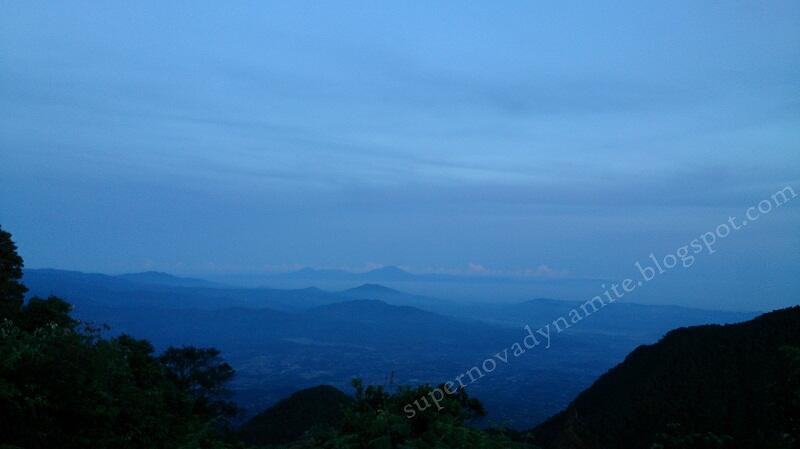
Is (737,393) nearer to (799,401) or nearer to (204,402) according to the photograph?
(799,401)

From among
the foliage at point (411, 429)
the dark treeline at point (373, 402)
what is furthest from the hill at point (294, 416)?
the foliage at point (411, 429)

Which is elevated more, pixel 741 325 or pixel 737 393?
pixel 741 325

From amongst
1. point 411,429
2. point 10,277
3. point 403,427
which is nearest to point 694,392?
point 411,429

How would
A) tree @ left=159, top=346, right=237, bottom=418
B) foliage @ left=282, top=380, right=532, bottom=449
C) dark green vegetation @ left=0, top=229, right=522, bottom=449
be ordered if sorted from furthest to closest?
tree @ left=159, top=346, right=237, bottom=418 < dark green vegetation @ left=0, top=229, right=522, bottom=449 < foliage @ left=282, top=380, right=532, bottom=449

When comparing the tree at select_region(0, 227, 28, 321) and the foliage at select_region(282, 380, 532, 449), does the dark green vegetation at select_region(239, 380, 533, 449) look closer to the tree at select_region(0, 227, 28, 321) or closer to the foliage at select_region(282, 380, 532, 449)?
the foliage at select_region(282, 380, 532, 449)

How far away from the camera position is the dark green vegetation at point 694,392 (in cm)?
1066

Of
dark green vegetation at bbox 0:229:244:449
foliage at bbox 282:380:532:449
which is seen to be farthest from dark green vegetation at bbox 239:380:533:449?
dark green vegetation at bbox 0:229:244:449

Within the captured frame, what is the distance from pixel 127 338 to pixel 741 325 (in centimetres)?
2174

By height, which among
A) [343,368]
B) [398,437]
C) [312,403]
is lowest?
[343,368]

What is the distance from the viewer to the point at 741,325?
17.8m

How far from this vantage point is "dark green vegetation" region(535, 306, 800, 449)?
1066cm

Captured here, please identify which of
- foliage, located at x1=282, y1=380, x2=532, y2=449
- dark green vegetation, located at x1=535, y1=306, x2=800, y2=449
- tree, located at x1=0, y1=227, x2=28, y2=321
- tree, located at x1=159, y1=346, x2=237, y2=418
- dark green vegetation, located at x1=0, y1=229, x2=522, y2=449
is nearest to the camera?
foliage, located at x1=282, y1=380, x2=532, y2=449

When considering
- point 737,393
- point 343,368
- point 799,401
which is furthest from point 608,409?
point 343,368

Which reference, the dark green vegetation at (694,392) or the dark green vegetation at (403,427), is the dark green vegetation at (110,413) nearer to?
the dark green vegetation at (403,427)
